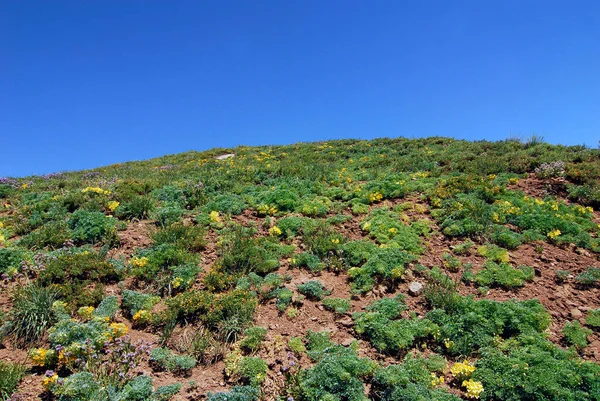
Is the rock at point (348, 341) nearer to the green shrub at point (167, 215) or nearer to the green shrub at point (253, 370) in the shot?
the green shrub at point (253, 370)

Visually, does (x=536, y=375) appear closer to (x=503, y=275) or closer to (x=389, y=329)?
(x=389, y=329)

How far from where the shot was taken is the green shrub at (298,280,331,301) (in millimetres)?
8359

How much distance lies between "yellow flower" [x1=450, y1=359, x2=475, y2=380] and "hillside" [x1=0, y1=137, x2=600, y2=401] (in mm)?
34

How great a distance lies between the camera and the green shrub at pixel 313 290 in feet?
27.4

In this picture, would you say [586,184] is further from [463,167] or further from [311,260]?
[311,260]

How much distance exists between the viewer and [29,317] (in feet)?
23.2

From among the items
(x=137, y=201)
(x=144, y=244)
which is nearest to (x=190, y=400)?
(x=144, y=244)

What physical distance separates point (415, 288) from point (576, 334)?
2995mm

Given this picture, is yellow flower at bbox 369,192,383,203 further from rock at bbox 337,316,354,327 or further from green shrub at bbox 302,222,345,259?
rock at bbox 337,316,354,327

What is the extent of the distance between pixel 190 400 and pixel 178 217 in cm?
651

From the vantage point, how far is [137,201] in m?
11.8

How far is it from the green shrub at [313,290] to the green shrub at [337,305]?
237mm

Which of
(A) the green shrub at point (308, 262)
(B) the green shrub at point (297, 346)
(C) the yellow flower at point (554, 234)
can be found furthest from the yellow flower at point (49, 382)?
(C) the yellow flower at point (554, 234)

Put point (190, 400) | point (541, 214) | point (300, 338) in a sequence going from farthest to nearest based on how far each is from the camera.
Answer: point (541, 214) → point (300, 338) → point (190, 400)
